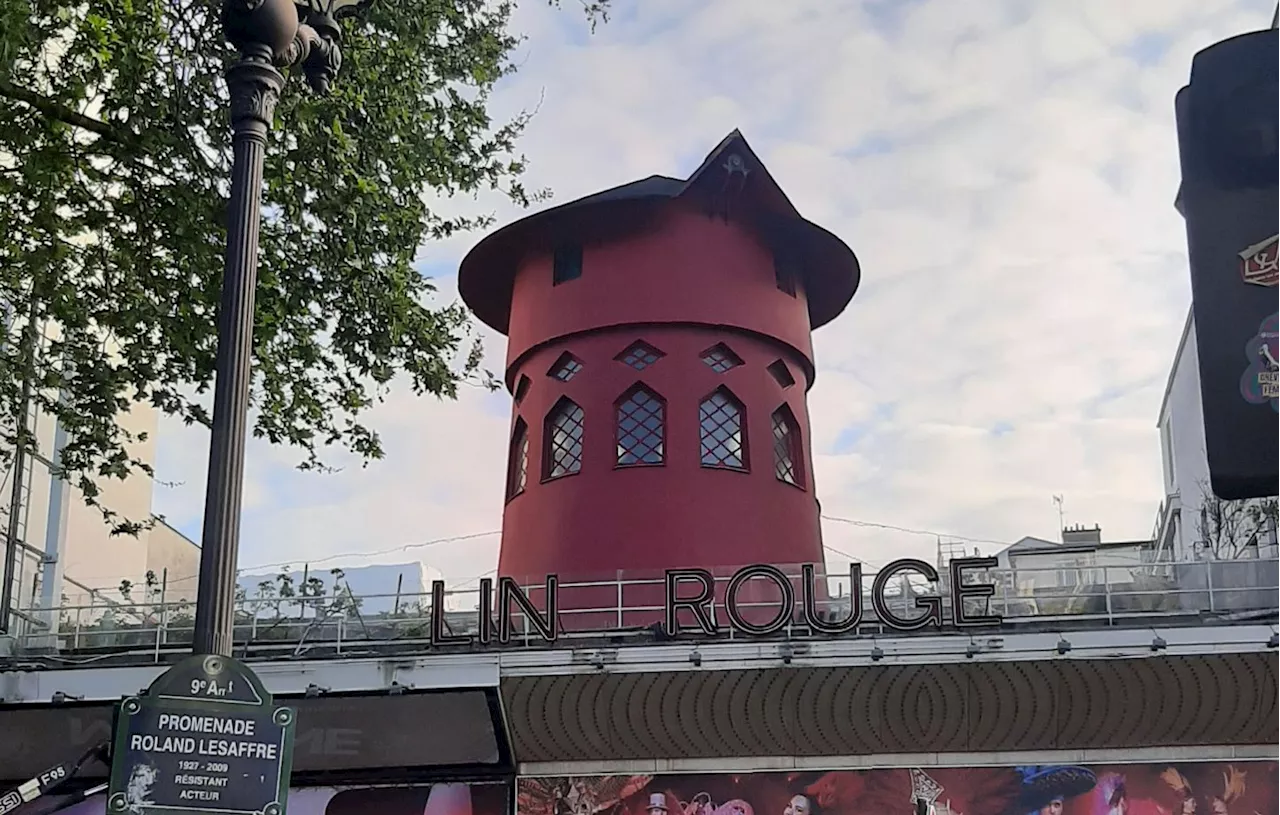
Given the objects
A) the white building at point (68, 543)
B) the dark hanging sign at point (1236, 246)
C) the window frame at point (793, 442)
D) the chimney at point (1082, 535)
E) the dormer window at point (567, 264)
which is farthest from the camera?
the chimney at point (1082, 535)

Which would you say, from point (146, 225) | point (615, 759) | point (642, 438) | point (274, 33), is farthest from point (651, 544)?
point (274, 33)

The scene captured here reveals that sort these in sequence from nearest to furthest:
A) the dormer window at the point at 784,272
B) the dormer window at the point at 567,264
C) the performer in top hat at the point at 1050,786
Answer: the performer in top hat at the point at 1050,786
the dormer window at the point at 567,264
the dormer window at the point at 784,272

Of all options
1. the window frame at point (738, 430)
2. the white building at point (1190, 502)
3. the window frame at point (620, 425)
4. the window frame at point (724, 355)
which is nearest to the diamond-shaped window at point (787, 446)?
the window frame at point (738, 430)

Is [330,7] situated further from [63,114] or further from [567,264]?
[567,264]

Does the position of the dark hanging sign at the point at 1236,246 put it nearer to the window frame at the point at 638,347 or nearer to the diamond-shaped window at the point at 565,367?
the window frame at the point at 638,347

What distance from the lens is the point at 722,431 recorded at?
13906mm

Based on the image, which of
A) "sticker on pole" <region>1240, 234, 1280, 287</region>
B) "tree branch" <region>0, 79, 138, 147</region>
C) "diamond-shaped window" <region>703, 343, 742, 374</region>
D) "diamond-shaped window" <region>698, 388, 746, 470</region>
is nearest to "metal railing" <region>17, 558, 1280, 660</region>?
"diamond-shaped window" <region>698, 388, 746, 470</region>

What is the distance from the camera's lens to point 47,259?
9.16 m

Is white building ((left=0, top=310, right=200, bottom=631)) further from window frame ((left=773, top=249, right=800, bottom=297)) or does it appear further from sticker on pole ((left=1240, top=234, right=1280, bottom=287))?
sticker on pole ((left=1240, top=234, right=1280, bottom=287))

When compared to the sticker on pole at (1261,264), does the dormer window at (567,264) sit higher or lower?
higher

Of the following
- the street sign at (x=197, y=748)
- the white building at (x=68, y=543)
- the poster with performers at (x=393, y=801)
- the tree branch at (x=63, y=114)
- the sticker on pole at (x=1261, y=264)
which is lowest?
the poster with performers at (x=393, y=801)

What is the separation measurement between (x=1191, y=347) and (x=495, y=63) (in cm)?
1267

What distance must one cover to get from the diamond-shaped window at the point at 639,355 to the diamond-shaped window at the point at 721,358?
429 millimetres

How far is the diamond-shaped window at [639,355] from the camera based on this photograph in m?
14.0
